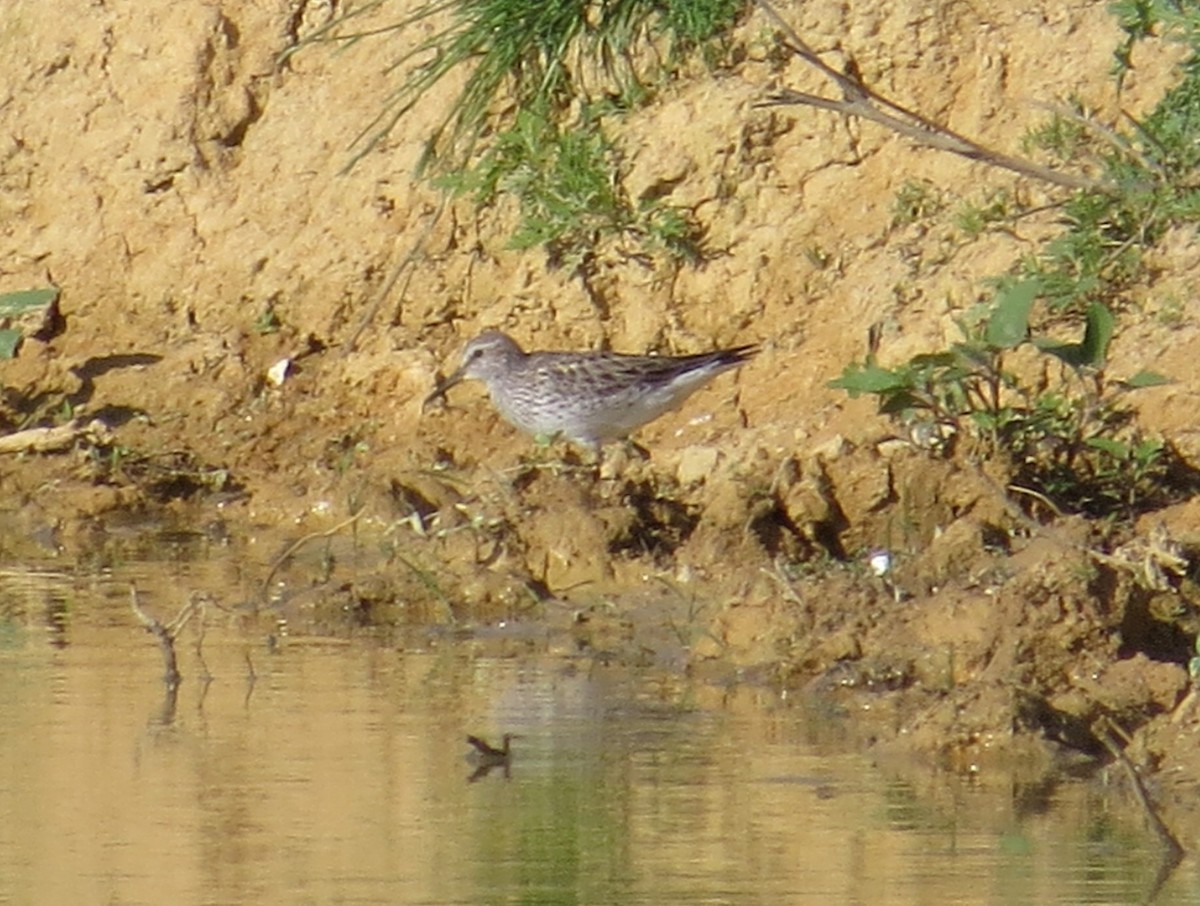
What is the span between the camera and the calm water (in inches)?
228

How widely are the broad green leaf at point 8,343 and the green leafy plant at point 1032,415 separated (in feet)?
11.7

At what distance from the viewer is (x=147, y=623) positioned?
771 centimetres

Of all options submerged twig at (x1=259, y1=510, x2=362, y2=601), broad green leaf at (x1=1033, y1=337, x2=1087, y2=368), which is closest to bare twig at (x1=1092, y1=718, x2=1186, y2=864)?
broad green leaf at (x1=1033, y1=337, x2=1087, y2=368)

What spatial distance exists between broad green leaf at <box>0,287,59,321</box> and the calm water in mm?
3285

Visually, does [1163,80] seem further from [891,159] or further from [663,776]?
[663,776]

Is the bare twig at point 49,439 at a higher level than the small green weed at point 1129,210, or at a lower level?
lower

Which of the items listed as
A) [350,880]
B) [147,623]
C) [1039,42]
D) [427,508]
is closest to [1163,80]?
[1039,42]

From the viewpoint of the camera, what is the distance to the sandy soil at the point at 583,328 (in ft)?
27.5

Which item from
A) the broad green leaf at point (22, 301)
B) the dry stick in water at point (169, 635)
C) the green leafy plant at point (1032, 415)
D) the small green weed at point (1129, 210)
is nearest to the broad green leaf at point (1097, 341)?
the green leafy plant at point (1032, 415)

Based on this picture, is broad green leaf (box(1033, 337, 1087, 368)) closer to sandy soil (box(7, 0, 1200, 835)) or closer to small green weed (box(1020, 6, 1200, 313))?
sandy soil (box(7, 0, 1200, 835))

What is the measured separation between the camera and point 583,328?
11289mm

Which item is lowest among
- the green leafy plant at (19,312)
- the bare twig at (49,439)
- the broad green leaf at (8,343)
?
the bare twig at (49,439)

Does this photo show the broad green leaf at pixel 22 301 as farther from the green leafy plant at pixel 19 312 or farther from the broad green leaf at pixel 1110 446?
the broad green leaf at pixel 1110 446

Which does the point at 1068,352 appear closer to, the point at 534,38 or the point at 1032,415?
the point at 1032,415
